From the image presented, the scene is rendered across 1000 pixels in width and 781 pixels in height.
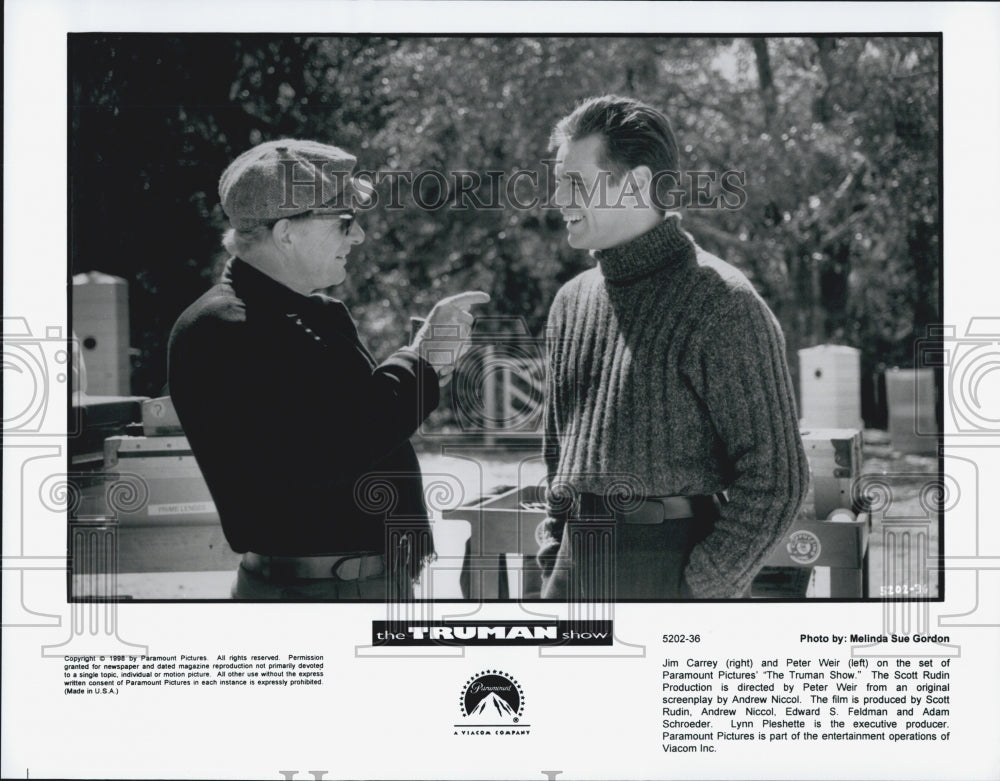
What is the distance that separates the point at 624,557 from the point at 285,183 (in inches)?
50.1

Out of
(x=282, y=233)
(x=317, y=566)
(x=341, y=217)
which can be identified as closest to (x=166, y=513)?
(x=317, y=566)

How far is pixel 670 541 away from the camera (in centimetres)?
257

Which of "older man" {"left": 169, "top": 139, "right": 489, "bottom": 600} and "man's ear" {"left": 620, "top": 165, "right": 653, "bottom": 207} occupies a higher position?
"man's ear" {"left": 620, "top": 165, "right": 653, "bottom": 207}

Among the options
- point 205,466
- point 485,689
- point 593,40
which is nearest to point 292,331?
point 205,466

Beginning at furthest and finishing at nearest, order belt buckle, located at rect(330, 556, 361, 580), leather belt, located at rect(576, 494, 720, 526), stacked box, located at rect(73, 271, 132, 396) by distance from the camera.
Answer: stacked box, located at rect(73, 271, 132, 396), belt buckle, located at rect(330, 556, 361, 580), leather belt, located at rect(576, 494, 720, 526)

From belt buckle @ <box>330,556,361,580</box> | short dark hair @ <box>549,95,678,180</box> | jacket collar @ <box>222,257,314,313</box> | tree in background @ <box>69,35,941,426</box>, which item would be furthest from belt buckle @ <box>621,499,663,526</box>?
jacket collar @ <box>222,257,314,313</box>

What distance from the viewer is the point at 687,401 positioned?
2.47 meters

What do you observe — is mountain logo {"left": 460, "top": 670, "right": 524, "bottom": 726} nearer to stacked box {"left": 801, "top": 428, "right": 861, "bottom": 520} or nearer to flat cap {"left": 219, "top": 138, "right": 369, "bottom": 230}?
stacked box {"left": 801, "top": 428, "right": 861, "bottom": 520}

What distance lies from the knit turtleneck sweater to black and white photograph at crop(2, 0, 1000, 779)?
16 millimetres

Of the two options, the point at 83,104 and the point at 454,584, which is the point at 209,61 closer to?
the point at 83,104

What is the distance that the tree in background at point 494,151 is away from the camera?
279 centimetres

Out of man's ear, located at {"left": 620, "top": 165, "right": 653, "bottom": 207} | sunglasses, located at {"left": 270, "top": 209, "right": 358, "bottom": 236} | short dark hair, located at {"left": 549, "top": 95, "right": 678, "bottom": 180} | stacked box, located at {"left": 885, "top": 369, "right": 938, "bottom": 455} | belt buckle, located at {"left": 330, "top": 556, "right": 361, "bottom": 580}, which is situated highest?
A: short dark hair, located at {"left": 549, "top": 95, "right": 678, "bottom": 180}

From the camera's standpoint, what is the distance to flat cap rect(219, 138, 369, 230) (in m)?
2.63

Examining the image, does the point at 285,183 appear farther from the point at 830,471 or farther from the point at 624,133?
the point at 830,471
